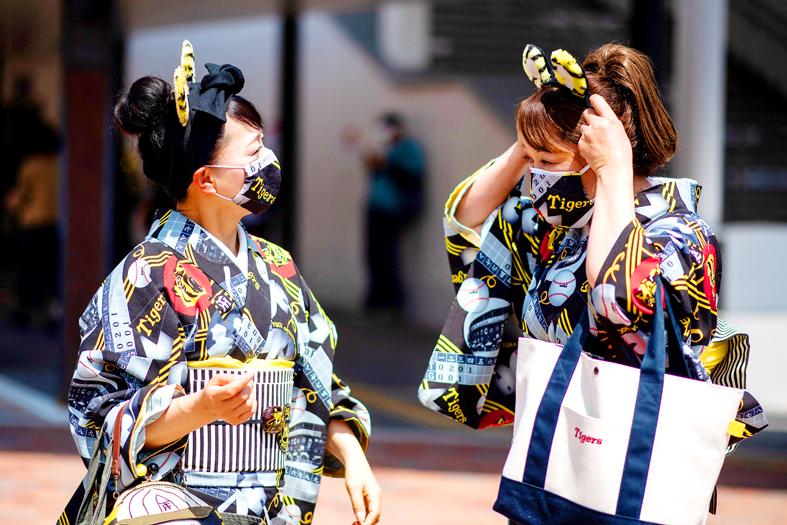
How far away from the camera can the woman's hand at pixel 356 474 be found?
2.56 m

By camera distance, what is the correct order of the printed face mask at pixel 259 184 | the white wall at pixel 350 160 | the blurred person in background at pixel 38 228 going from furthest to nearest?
the white wall at pixel 350 160
the blurred person in background at pixel 38 228
the printed face mask at pixel 259 184

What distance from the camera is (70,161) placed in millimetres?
7156

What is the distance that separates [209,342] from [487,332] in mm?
704

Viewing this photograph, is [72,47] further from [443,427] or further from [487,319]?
[487,319]

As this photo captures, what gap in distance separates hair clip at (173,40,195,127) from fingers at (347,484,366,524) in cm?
85

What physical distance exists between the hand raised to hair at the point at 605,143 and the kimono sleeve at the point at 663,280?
0.12 meters

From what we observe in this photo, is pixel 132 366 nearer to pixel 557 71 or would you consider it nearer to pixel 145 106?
pixel 145 106

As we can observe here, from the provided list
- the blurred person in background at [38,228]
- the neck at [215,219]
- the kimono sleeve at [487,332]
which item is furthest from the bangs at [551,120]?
the blurred person in background at [38,228]

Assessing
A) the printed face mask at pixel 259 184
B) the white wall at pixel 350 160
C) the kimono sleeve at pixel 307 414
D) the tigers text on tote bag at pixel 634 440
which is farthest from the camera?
the white wall at pixel 350 160

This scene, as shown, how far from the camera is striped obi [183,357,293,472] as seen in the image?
2.38m

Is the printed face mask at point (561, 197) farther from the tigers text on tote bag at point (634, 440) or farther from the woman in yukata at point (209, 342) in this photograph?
the woman in yukata at point (209, 342)

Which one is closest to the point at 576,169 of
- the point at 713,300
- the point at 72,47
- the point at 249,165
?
the point at 713,300

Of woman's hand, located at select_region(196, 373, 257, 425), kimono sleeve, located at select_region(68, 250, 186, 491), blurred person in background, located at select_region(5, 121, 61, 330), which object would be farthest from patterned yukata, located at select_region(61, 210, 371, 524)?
blurred person in background, located at select_region(5, 121, 61, 330)

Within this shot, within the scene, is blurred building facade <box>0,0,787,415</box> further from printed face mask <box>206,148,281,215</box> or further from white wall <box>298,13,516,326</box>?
printed face mask <box>206,148,281,215</box>
